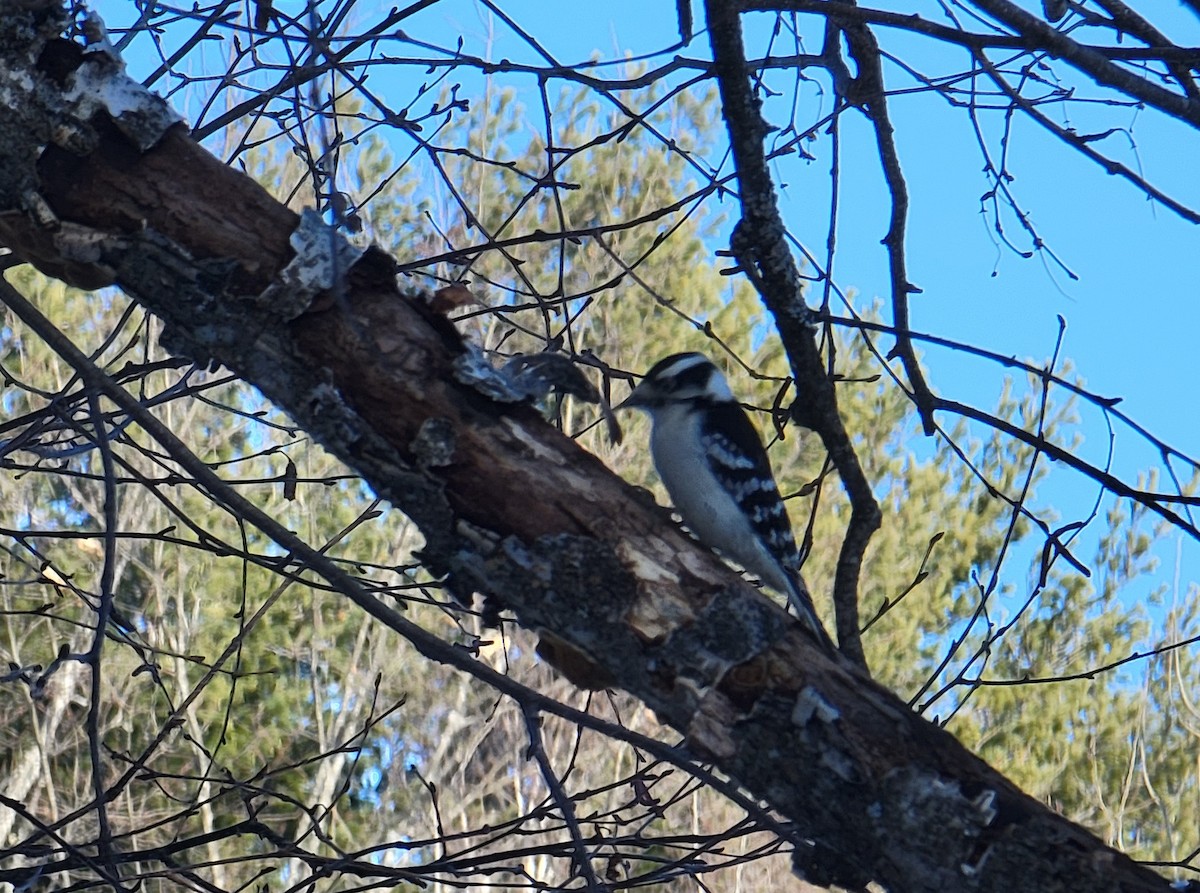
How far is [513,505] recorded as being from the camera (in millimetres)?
1896

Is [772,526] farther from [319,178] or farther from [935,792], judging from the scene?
[935,792]

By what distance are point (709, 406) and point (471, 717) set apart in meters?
10.0

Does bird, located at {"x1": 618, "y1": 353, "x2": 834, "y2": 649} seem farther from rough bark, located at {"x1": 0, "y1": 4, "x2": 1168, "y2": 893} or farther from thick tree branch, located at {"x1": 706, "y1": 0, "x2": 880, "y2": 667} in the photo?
rough bark, located at {"x1": 0, "y1": 4, "x2": 1168, "y2": 893}

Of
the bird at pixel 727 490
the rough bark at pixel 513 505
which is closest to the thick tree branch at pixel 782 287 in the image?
the rough bark at pixel 513 505

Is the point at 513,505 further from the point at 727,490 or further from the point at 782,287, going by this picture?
the point at 727,490

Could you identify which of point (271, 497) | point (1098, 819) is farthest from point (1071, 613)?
point (271, 497)

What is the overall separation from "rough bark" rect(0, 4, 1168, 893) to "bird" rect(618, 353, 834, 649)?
1.81 metres

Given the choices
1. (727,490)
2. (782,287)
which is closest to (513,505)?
(782,287)

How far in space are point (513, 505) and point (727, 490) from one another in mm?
1984

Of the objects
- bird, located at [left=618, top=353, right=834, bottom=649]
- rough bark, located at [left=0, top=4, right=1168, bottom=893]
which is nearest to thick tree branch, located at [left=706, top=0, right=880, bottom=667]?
rough bark, located at [left=0, top=4, right=1168, bottom=893]

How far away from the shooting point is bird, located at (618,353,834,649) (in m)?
3.78

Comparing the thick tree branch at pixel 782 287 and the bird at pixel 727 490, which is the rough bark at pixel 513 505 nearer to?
the thick tree branch at pixel 782 287

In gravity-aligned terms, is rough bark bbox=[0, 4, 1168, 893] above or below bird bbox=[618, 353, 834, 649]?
below

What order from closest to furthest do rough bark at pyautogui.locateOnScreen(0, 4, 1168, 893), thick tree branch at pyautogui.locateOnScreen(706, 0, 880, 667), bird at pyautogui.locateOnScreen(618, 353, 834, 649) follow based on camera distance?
1. rough bark at pyautogui.locateOnScreen(0, 4, 1168, 893)
2. thick tree branch at pyautogui.locateOnScreen(706, 0, 880, 667)
3. bird at pyautogui.locateOnScreen(618, 353, 834, 649)
